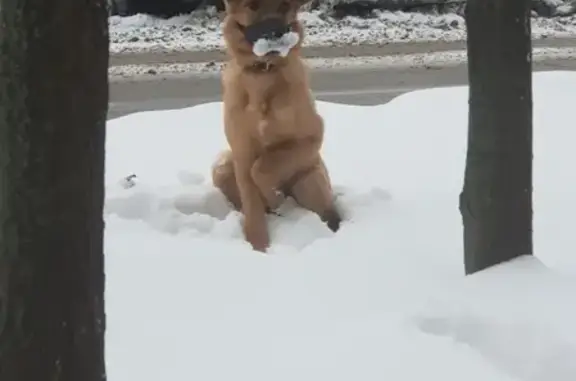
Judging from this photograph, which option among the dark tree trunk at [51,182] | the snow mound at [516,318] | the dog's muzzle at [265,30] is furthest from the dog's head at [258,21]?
the dark tree trunk at [51,182]

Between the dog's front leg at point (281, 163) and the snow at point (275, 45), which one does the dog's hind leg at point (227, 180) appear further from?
the snow at point (275, 45)

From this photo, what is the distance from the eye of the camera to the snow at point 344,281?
9.76 feet

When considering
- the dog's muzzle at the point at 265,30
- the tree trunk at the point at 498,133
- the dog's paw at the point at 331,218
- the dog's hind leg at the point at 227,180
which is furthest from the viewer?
the dog's hind leg at the point at 227,180

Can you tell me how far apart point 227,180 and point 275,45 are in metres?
0.91

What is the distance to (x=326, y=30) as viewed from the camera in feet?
41.5

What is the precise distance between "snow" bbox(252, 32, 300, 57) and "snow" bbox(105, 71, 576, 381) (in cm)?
82

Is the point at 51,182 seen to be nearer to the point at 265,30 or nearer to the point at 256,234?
the point at 265,30

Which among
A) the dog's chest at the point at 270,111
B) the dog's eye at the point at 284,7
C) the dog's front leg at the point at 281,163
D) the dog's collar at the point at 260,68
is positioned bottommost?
the dog's front leg at the point at 281,163

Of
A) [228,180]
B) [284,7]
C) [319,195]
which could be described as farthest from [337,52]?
[284,7]

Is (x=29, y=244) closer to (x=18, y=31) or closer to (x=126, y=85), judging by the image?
(x=18, y=31)

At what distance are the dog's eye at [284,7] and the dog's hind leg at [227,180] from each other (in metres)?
0.93

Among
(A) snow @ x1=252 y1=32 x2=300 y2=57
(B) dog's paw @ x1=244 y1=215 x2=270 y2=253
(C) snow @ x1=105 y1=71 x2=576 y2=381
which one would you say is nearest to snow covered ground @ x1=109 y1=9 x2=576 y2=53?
(C) snow @ x1=105 y1=71 x2=576 y2=381

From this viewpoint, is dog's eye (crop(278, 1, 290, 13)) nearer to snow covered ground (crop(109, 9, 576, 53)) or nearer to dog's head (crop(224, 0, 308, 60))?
dog's head (crop(224, 0, 308, 60))

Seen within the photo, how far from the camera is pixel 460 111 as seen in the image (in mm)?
6848
